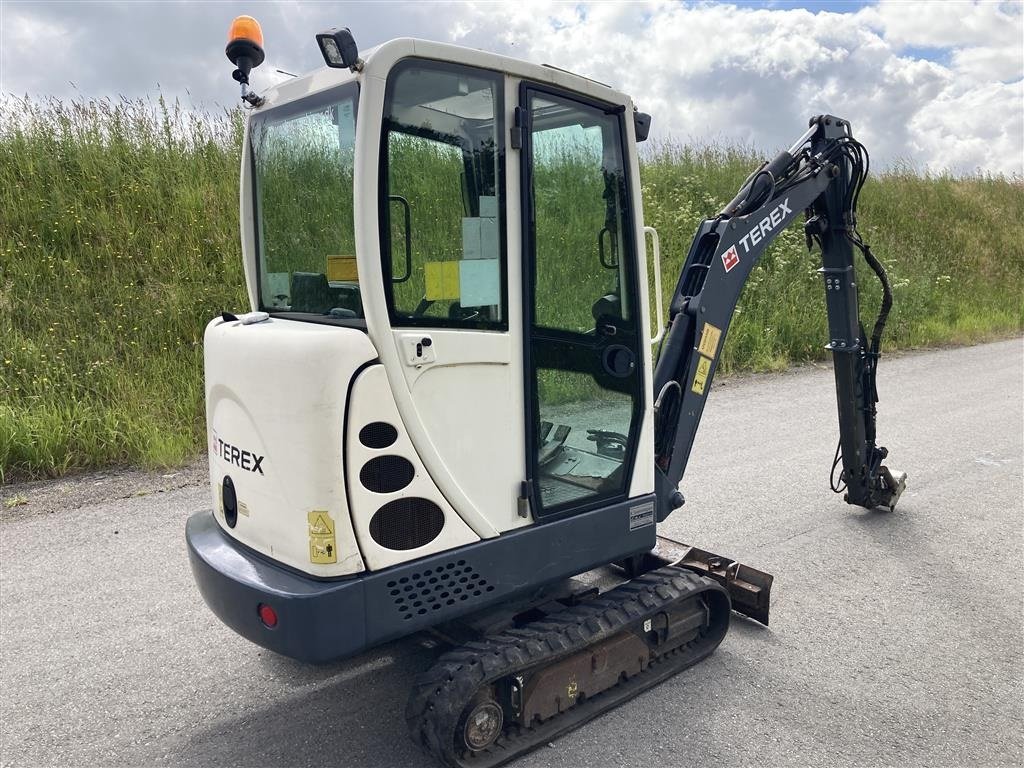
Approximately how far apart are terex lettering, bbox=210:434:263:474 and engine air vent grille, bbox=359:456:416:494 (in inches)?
16.4

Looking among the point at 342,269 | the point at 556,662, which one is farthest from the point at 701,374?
the point at 342,269

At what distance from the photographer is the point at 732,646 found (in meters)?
3.77

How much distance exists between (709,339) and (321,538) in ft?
7.00

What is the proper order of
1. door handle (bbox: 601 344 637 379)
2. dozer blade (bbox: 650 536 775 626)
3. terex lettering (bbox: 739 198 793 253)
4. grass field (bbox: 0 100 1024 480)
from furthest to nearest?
grass field (bbox: 0 100 1024 480) → terex lettering (bbox: 739 198 793 253) → dozer blade (bbox: 650 536 775 626) → door handle (bbox: 601 344 637 379)

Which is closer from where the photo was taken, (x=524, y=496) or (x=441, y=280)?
(x=441, y=280)

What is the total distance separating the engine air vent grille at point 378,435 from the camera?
8.68 feet

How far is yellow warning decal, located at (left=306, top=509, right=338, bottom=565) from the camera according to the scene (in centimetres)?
263

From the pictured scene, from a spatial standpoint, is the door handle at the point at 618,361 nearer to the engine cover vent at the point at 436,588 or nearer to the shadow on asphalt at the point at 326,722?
the engine cover vent at the point at 436,588

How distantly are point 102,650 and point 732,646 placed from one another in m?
2.77

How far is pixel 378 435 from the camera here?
2.67 metres

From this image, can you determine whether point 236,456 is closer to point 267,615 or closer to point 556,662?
point 267,615

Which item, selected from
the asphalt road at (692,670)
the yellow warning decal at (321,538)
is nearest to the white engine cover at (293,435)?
the yellow warning decal at (321,538)

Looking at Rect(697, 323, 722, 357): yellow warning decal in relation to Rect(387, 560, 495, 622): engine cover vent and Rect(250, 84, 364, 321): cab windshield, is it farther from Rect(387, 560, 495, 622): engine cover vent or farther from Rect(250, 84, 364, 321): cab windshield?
Rect(250, 84, 364, 321): cab windshield

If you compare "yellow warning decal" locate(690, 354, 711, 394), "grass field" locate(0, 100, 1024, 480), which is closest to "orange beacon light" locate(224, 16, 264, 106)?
"yellow warning decal" locate(690, 354, 711, 394)
